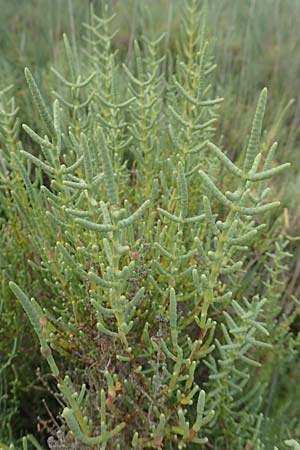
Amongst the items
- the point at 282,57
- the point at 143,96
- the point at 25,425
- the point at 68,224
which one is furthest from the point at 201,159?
the point at 282,57

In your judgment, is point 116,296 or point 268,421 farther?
point 268,421

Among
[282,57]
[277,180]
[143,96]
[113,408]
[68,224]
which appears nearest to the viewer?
[113,408]

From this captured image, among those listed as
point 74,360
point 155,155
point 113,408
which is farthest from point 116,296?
point 155,155

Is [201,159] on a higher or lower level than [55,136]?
lower

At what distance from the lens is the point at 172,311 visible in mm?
732

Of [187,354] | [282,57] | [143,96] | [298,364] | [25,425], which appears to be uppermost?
[143,96]

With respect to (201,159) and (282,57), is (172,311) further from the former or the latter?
(282,57)

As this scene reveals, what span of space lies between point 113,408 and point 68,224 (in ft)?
1.01

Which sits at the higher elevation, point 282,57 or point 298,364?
point 282,57

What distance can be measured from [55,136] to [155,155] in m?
0.50

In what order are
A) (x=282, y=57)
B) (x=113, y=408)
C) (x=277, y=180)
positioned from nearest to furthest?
1. (x=113, y=408)
2. (x=277, y=180)
3. (x=282, y=57)

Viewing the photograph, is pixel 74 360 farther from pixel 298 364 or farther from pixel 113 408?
pixel 298 364

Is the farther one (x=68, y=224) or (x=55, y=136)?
(x=68, y=224)

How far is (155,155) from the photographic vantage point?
1.26 meters
